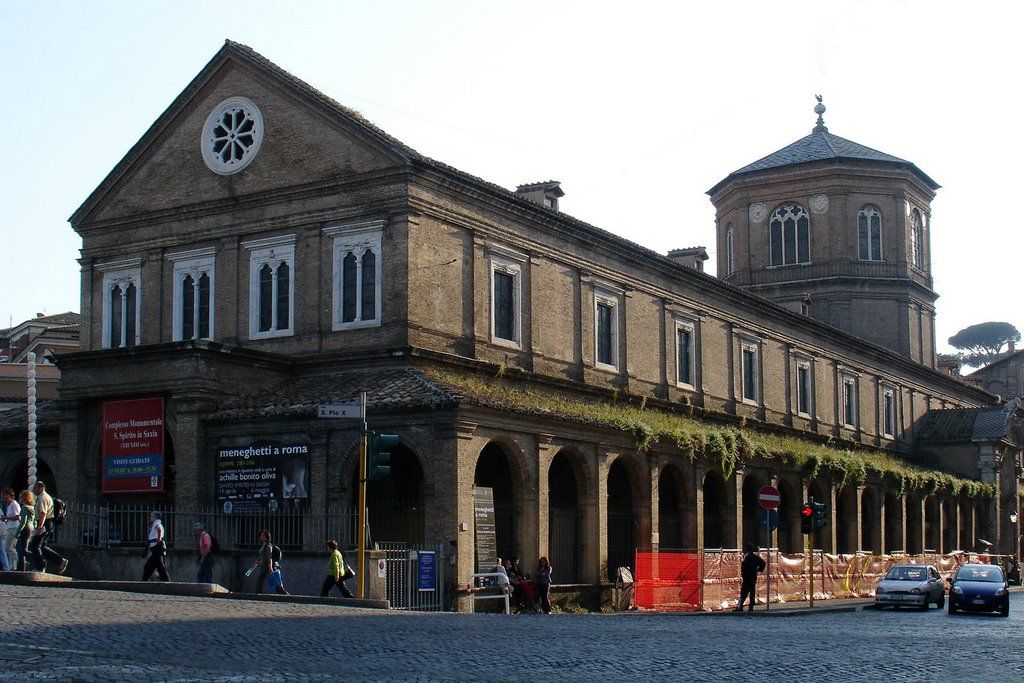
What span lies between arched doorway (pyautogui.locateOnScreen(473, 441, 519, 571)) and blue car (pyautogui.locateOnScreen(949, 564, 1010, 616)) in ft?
37.7

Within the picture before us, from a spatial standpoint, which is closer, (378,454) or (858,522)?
(378,454)

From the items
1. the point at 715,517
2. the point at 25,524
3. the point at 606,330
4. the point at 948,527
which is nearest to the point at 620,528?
the point at 606,330

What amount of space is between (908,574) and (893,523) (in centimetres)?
2126

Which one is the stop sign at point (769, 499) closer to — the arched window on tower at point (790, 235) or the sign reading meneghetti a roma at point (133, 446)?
the sign reading meneghetti a roma at point (133, 446)

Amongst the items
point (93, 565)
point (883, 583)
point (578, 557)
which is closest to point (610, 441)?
point (578, 557)

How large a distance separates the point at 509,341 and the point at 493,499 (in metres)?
5.79

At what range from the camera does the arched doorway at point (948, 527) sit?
6706 centimetres

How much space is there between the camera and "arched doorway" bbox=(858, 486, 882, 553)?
59000 millimetres

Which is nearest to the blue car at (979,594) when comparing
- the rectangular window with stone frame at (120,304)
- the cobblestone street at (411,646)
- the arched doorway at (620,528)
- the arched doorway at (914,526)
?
the arched doorway at (620,528)

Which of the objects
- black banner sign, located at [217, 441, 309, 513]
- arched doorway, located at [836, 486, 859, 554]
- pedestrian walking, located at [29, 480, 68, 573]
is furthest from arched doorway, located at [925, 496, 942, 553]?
pedestrian walking, located at [29, 480, 68, 573]

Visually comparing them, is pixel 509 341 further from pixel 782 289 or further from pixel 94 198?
pixel 782 289

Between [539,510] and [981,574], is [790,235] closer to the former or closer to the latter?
[981,574]

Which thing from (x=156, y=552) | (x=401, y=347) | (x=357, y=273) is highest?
(x=357, y=273)

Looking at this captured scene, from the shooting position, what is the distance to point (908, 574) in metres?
40.9
